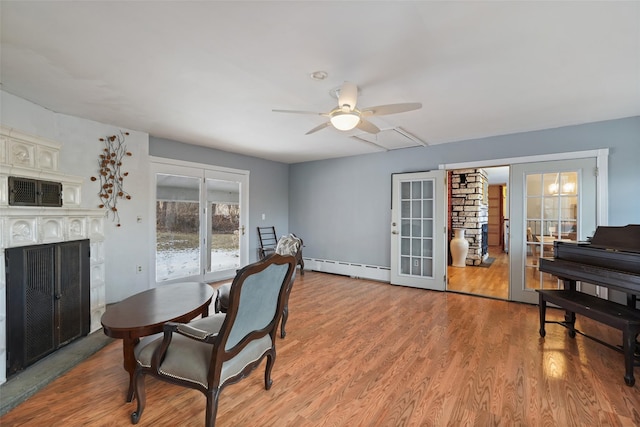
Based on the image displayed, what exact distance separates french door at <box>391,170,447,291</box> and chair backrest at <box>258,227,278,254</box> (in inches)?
102

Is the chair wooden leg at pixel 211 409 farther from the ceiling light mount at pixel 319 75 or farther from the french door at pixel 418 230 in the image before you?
the french door at pixel 418 230

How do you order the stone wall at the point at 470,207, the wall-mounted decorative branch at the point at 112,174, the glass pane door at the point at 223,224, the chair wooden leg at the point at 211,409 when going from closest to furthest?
the chair wooden leg at the point at 211,409 → the wall-mounted decorative branch at the point at 112,174 → the glass pane door at the point at 223,224 → the stone wall at the point at 470,207

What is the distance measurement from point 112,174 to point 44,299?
201 cm

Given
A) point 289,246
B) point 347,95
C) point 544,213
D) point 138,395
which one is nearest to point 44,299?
point 138,395

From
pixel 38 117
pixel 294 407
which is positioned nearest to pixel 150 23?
pixel 38 117

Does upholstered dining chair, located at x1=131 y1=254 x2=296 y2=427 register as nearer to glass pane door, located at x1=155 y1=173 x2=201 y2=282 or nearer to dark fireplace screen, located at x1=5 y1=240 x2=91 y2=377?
dark fireplace screen, located at x1=5 y1=240 x2=91 y2=377

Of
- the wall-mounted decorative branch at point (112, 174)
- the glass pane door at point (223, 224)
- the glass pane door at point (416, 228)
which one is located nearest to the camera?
the wall-mounted decorative branch at point (112, 174)

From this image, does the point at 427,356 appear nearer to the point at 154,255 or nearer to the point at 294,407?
the point at 294,407

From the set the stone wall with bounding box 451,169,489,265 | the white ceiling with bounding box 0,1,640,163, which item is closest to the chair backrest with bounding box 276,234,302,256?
the white ceiling with bounding box 0,1,640,163

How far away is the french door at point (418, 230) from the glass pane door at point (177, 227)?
11.5 feet

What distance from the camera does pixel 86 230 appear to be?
2969mm

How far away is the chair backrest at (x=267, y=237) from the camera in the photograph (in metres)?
6.06

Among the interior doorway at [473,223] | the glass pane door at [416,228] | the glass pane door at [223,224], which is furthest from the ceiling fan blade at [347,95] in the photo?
the interior doorway at [473,223]

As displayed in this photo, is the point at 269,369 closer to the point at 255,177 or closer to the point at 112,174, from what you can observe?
the point at 112,174
